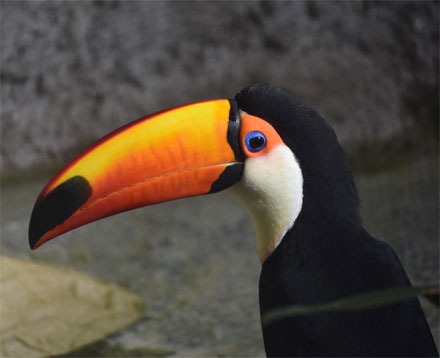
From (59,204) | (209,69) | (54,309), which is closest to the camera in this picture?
(59,204)

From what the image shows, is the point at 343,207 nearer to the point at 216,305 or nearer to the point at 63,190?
the point at 63,190

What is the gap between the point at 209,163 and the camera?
151 centimetres

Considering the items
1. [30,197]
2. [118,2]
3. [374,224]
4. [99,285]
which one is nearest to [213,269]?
[99,285]

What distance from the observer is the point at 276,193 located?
149 centimetres

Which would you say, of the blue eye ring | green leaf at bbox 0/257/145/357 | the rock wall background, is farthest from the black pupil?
the rock wall background

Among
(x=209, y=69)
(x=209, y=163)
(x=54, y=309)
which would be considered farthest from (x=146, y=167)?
(x=209, y=69)

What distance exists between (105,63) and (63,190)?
2701 mm

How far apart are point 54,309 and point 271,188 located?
48.9 inches

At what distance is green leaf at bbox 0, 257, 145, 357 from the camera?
7.38 ft

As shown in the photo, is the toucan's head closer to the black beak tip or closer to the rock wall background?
the black beak tip

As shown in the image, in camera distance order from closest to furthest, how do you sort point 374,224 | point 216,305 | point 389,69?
point 216,305 → point 374,224 → point 389,69

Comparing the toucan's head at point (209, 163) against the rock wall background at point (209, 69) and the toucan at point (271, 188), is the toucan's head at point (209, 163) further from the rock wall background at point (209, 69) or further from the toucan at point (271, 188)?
the rock wall background at point (209, 69)

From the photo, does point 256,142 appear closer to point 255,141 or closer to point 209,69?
point 255,141

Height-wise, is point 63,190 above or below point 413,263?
above
